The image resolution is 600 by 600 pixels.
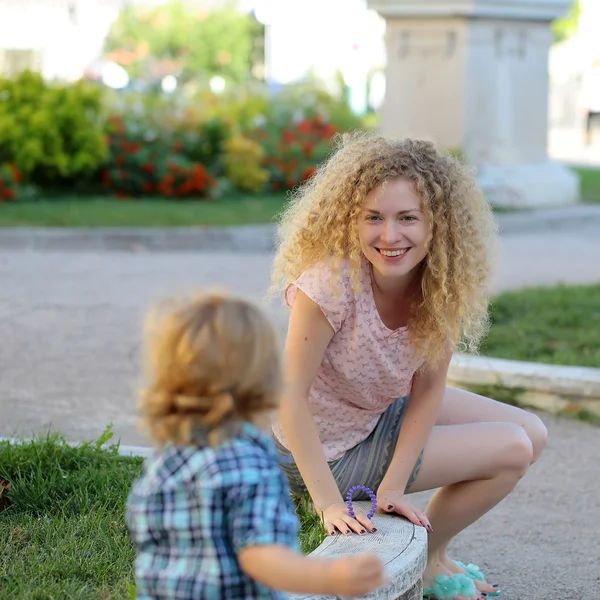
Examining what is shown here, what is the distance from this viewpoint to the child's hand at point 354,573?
1.79 m

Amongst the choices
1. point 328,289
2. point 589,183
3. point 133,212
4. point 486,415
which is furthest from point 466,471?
point 589,183

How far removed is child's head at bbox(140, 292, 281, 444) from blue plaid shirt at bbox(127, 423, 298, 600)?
4 centimetres

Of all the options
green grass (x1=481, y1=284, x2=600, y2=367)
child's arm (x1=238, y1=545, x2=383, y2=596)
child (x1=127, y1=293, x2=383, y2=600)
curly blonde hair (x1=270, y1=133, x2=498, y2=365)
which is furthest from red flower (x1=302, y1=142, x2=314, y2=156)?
child's arm (x1=238, y1=545, x2=383, y2=596)

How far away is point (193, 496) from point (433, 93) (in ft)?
34.5

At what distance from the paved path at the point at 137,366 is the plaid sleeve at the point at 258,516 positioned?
361 millimetres

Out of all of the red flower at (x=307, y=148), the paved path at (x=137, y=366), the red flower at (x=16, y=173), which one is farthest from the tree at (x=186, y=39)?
the paved path at (x=137, y=366)

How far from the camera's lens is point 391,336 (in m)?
2.98

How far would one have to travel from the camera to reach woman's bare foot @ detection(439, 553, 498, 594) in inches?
124

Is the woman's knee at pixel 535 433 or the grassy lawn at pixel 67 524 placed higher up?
the woman's knee at pixel 535 433

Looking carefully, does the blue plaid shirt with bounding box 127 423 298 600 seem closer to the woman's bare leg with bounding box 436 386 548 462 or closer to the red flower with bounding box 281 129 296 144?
the woman's bare leg with bounding box 436 386 548 462

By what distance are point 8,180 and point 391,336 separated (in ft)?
28.6

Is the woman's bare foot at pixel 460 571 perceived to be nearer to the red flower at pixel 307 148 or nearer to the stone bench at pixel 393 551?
the stone bench at pixel 393 551

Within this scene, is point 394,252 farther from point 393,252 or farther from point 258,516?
point 258,516

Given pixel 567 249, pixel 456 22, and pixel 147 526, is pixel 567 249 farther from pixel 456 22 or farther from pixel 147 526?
pixel 147 526
